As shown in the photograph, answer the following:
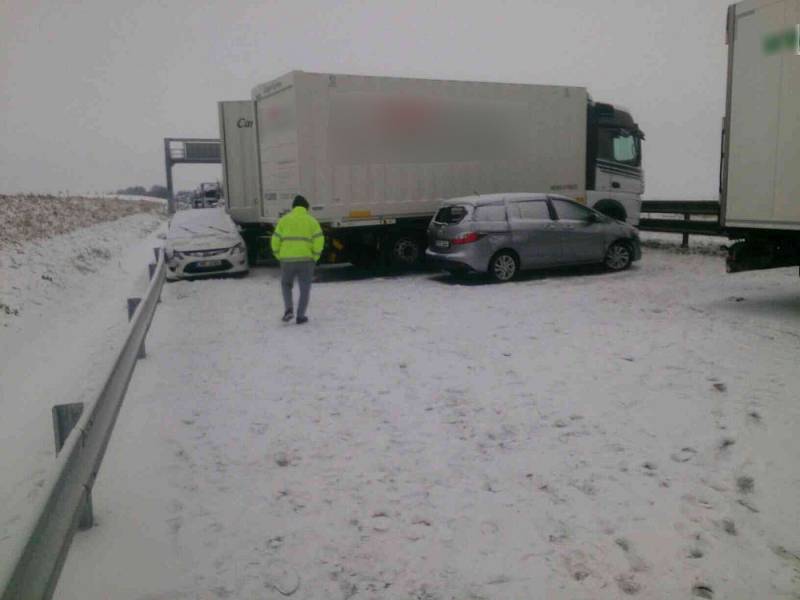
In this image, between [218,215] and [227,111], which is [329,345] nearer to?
[218,215]

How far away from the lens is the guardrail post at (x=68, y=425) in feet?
12.3

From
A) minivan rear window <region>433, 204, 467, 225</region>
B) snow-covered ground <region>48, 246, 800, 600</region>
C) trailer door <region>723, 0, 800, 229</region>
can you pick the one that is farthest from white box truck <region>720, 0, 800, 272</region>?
minivan rear window <region>433, 204, 467, 225</region>

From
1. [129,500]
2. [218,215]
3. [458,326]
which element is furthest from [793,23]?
[218,215]

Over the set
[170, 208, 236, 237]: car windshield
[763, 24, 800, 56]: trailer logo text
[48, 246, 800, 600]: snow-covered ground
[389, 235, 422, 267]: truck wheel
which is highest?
[763, 24, 800, 56]: trailer logo text

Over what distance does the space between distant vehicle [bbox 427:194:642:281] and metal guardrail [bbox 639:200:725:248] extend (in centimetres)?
413

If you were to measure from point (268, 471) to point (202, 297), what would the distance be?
8002 millimetres

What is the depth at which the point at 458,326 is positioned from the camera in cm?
891

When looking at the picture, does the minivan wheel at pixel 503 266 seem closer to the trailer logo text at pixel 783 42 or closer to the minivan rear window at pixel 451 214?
the minivan rear window at pixel 451 214

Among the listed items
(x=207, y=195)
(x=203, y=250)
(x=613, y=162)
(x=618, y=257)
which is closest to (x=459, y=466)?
(x=618, y=257)

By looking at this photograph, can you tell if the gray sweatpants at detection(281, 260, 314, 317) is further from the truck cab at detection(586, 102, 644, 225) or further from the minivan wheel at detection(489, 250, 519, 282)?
the truck cab at detection(586, 102, 644, 225)

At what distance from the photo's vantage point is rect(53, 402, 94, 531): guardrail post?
374 cm

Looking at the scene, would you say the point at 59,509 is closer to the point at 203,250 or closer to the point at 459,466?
the point at 459,466

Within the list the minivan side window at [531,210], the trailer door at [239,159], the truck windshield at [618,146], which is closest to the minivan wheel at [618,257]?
the minivan side window at [531,210]

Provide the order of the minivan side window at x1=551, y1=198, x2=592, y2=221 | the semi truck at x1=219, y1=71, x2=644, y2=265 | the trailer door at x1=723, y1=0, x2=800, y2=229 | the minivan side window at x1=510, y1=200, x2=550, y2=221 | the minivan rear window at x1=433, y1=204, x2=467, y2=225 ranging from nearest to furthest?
1. the trailer door at x1=723, y1=0, x2=800, y2=229
2. the minivan rear window at x1=433, y1=204, x2=467, y2=225
3. the minivan side window at x1=510, y1=200, x2=550, y2=221
4. the semi truck at x1=219, y1=71, x2=644, y2=265
5. the minivan side window at x1=551, y1=198, x2=592, y2=221
